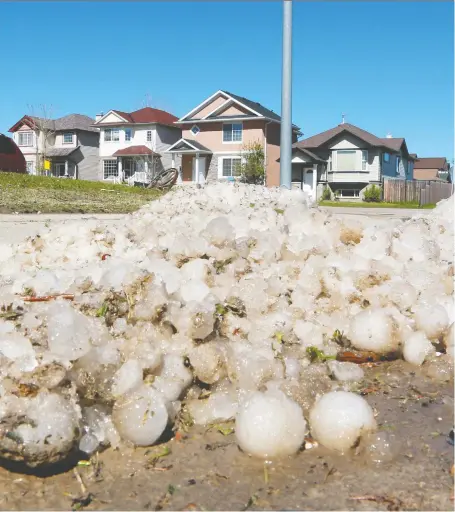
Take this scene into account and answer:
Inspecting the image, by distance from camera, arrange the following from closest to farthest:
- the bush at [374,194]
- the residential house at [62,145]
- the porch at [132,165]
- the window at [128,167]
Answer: the bush at [374,194] < the porch at [132,165] < the window at [128,167] < the residential house at [62,145]

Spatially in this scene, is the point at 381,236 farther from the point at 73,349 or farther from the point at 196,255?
the point at 73,349

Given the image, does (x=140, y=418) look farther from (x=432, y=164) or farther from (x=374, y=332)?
(x=432, y=164)

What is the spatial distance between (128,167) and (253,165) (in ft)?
43.0

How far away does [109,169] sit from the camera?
46.6m

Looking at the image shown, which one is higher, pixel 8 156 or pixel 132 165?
pixel 132 165

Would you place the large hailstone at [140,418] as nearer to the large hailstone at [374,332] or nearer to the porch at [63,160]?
the large hailstone at [374,332]

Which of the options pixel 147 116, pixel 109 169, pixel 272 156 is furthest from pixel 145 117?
pixel 272 156

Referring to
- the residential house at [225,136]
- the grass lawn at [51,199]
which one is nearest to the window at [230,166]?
the residential house at [225,136]

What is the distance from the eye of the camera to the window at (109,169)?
46281 mm

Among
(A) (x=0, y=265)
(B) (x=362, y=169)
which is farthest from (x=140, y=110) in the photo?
(A) (x=0, y=265)

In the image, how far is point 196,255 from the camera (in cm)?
259

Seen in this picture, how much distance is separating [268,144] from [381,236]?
36571mm

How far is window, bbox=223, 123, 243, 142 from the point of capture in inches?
1527

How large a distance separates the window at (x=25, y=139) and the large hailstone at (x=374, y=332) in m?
52.8
